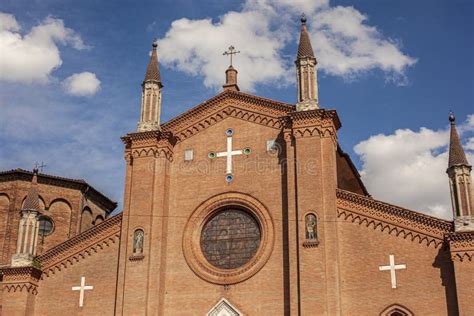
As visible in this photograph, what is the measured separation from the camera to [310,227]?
856 inches

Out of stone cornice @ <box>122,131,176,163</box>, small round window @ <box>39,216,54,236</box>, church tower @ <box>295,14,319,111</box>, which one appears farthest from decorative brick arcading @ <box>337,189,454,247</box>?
small round window @ <box>39,216,54,236</box>

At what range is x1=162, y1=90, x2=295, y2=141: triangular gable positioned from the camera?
24.7 metres

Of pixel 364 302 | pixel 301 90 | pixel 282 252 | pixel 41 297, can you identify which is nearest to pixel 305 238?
pixel 282 252

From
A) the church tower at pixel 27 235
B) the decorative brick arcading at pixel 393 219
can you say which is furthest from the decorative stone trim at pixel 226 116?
the church tower at pixel 27 235

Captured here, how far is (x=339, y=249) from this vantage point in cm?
2166

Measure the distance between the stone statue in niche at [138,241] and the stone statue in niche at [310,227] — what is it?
600cm

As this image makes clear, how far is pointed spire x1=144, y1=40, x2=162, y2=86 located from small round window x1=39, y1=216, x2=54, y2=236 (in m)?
11.2

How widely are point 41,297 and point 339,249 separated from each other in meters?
11.2

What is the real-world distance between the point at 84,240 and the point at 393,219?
11357 millimetres

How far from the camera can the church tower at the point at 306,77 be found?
23745 mm

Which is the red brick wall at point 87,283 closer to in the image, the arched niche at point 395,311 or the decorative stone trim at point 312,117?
the decorative stone trim at point 312,117

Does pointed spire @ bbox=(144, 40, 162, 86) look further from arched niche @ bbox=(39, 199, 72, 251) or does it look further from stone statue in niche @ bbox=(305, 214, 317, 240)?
arched niche @ bbox=(39, 199, 72, 251)

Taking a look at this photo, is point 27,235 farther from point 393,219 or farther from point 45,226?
point 393,219

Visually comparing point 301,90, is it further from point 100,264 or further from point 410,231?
point 100,264
